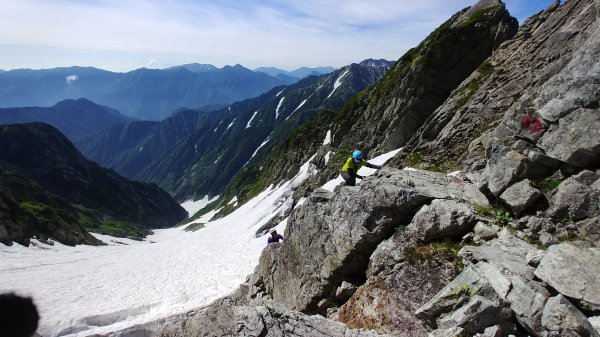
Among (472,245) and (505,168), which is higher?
(505,168)

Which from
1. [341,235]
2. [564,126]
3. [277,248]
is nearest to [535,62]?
[564,126]

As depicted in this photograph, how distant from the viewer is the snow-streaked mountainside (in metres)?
28.9

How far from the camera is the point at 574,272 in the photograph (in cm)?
904

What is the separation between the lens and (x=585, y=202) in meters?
10.7

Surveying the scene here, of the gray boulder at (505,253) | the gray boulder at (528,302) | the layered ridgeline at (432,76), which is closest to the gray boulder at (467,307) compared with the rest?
the gray boulder at (528,302)

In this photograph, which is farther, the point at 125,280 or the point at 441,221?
the point at 125,280

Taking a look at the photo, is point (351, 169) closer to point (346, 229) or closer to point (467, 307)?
point (346, 229)

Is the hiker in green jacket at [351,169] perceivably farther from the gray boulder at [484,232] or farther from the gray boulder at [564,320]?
the gray boulder at [564,320]

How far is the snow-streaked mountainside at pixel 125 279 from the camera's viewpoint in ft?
94.9

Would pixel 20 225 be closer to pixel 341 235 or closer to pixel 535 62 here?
pixel 341 235

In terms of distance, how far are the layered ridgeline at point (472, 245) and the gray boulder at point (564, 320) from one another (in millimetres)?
26

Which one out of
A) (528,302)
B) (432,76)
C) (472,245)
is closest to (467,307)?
(528,302)

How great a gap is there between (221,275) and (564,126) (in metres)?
30.3

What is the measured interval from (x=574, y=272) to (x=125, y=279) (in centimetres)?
4243
